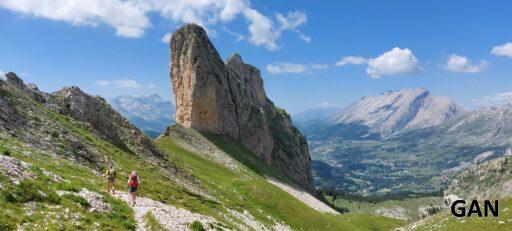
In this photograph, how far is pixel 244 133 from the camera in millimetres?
158625

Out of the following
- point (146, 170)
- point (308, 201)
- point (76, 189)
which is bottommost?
point (308, 201)

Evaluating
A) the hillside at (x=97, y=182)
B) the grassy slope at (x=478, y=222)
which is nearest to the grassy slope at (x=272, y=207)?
the hillside at (x=97, y=182)

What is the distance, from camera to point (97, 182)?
3931 cm

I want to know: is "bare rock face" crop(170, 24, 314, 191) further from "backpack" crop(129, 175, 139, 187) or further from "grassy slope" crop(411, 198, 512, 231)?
"backpack" crop(129, 175, 139, 187)

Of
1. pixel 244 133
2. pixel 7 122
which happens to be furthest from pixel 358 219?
pixel 244 133

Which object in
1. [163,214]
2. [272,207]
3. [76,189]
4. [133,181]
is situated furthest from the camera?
[272,207]

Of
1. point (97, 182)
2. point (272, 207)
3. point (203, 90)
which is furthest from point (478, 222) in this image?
point (203, 90)

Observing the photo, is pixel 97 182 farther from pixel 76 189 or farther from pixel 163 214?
pixel 163 214

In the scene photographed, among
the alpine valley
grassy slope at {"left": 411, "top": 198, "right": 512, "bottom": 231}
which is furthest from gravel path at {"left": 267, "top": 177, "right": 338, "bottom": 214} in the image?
grassy slope at {"left": 411, "top": 198, "right": 512, "bottom": 231}

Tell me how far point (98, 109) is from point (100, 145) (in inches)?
787

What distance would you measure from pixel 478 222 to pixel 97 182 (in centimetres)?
3748

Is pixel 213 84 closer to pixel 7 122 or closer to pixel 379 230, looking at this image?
pixel 379 230

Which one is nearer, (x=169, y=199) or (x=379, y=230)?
(x=169, y=199)

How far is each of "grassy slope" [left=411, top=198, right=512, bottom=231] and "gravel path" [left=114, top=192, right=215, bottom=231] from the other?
26.6 metres
